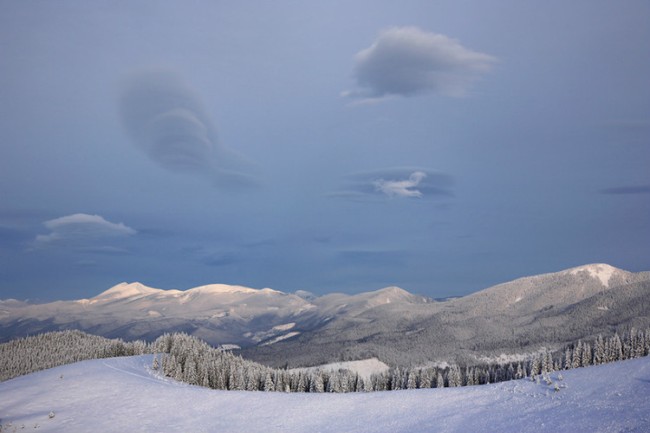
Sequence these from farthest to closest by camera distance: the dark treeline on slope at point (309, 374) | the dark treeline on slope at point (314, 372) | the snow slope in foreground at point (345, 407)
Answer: the dark treeline on slope at point (314, 372) < the dark treeline on slope at point (309, 374) < the snow slope in foreground at point (345, 407)

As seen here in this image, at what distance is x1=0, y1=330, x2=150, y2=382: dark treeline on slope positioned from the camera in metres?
152

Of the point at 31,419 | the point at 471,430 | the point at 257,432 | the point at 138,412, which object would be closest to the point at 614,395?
the point at 471,430

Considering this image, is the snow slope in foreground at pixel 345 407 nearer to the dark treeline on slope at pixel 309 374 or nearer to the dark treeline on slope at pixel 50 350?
the dark treeline on slope at pixel 309 374

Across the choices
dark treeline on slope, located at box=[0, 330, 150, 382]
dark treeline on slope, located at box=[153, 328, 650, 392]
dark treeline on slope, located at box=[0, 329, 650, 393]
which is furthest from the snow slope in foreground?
dark treeline on slope, located at box=[0, 330, 150, 382]

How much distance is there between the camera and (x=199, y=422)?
52688mm

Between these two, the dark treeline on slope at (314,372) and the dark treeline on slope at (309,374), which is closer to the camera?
the dark treeline on slope at (309,374)

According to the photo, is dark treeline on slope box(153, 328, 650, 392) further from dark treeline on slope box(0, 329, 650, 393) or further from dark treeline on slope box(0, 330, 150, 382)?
dark treeline on slope box(0, 330, 150, 382)

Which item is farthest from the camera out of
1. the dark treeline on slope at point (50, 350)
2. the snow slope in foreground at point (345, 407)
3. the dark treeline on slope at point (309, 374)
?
the dark treeline on slope at point (50, 350)

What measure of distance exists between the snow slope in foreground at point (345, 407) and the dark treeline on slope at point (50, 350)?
75.7 m

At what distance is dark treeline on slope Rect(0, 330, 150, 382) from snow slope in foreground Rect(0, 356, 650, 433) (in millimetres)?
75704

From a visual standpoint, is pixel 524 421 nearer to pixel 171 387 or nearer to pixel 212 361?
pixel 171 387

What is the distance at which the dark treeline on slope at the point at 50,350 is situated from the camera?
152m

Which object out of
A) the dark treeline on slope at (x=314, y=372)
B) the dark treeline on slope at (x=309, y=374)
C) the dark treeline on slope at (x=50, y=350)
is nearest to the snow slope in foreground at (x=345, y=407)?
the dark treeline on slope at (x=314, y=372)

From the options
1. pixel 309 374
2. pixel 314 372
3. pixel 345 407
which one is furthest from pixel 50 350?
pixel 345 407
